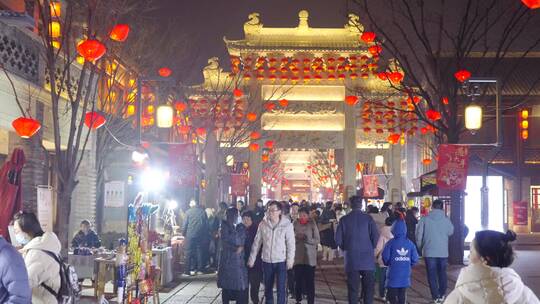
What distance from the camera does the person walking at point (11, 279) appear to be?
223 inches

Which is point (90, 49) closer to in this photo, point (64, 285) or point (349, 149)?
point (64, 285)

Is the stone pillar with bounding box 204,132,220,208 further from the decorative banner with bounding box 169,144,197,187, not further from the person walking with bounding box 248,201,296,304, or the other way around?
the person walking with bounding box 248,201,296,304

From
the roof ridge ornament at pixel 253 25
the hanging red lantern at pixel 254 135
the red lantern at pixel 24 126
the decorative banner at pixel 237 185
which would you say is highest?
the roof ridge ornament at pixel 253 25

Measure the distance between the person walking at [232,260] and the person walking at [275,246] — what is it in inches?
12.4

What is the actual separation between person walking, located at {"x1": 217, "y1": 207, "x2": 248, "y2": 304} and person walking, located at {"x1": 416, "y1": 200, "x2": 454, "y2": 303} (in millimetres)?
4093

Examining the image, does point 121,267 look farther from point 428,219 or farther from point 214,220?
point 214,220

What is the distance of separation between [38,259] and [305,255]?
7598 mm

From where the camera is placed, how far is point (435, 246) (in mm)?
14195

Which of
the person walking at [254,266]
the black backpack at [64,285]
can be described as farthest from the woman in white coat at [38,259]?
the person walking at [254,266]

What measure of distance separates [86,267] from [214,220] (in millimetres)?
5813

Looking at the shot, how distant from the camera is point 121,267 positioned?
10672mm

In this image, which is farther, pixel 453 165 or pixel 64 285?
pixel 453 165

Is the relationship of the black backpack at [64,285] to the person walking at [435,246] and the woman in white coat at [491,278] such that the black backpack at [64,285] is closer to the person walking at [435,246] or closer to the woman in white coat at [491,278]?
the woman in white coat at [491,278]

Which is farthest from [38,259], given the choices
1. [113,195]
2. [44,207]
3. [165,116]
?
[113,195]
